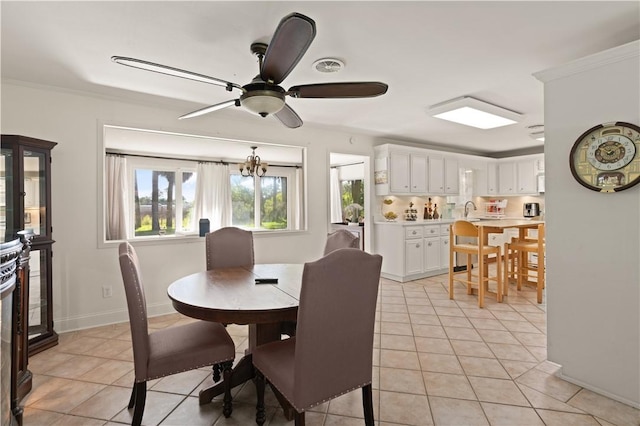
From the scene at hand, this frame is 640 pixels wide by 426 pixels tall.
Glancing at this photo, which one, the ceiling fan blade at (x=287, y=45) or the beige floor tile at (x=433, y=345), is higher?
the ceiling fan blade at (x=287, y=45)

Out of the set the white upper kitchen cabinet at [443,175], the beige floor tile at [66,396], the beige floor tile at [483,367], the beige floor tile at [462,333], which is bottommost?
the beige floor tile at [483,367]

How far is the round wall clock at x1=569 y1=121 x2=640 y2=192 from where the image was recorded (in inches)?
76.5

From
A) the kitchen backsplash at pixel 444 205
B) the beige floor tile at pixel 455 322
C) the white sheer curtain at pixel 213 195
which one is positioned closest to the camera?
the beige floor tile at pixel 455 322

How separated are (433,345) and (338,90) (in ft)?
7.43

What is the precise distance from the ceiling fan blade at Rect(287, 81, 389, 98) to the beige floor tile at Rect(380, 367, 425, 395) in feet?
6.30

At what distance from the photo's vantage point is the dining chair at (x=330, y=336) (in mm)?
1467

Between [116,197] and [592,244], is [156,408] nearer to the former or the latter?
[592,244]

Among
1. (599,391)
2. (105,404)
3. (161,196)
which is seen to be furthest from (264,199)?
(599,391)

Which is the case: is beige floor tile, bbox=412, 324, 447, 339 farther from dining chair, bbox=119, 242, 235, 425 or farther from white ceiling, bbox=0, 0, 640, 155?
white ceiling, bbox=0, 0, 640, 155

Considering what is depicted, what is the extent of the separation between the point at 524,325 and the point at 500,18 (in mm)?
2851

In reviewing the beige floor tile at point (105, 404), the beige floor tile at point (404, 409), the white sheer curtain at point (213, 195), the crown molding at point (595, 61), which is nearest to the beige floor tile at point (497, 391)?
the beige floor tile at point (404, 409)

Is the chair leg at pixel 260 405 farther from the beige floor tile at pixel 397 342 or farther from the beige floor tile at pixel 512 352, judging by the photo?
the beige floor tile at pixel 512 352

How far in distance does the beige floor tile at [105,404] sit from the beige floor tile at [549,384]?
260cm

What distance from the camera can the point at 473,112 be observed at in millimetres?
3811
